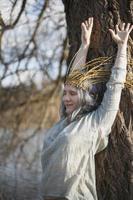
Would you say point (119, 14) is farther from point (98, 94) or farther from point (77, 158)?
point (77, 158)

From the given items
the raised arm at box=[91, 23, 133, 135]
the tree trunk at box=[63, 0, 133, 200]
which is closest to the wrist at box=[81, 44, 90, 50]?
the tree trunk at box=[63, 0, 133, 200]

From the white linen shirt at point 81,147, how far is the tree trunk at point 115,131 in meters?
0.33

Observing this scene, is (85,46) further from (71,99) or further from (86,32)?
(71,99)

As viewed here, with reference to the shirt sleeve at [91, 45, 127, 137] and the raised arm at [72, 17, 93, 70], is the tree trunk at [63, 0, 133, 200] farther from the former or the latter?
the shirt sleeve at [91, 45, 127, 137]

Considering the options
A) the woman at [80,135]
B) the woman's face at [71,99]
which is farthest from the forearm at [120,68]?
the woman's face at [71,99]

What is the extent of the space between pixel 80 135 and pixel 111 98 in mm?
269

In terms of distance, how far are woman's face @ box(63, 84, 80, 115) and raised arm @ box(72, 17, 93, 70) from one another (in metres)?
0.20

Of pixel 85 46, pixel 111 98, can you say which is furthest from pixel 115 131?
pixel 85 46

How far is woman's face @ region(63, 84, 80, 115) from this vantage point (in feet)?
10.5

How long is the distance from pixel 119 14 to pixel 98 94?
586mm

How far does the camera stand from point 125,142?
138 inches

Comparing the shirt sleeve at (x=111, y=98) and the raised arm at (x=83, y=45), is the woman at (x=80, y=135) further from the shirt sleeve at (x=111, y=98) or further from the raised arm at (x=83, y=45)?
the raised arm at (x=83, y=45)

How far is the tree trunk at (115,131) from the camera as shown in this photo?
3510 millimetres

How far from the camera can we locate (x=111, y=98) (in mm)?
3121
